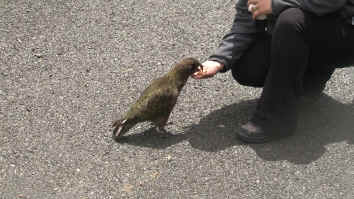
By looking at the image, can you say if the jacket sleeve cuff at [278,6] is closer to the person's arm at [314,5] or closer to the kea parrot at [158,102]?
the person's arm at [314,5]

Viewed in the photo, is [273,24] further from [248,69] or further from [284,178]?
[284,178]

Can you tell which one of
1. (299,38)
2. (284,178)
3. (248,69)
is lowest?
(284,178)

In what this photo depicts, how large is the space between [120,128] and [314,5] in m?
1.68

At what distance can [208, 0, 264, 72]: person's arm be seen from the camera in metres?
4.19

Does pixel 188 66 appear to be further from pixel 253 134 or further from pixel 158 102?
pixel 253 134

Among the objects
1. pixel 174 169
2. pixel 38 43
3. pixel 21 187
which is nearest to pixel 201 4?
pixel 38 43

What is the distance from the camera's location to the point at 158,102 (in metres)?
4.14

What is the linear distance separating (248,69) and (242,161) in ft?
2.30

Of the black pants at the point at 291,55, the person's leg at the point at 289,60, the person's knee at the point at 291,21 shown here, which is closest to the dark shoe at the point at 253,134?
the person's leg at the point at 289,60

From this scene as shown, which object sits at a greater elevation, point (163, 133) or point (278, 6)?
point (278, 6)

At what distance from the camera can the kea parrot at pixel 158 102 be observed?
4125mm

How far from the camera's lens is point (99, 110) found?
4590 mm

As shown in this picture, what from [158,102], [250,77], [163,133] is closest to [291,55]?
[250,77]

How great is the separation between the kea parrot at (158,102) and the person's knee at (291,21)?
0.73 m
